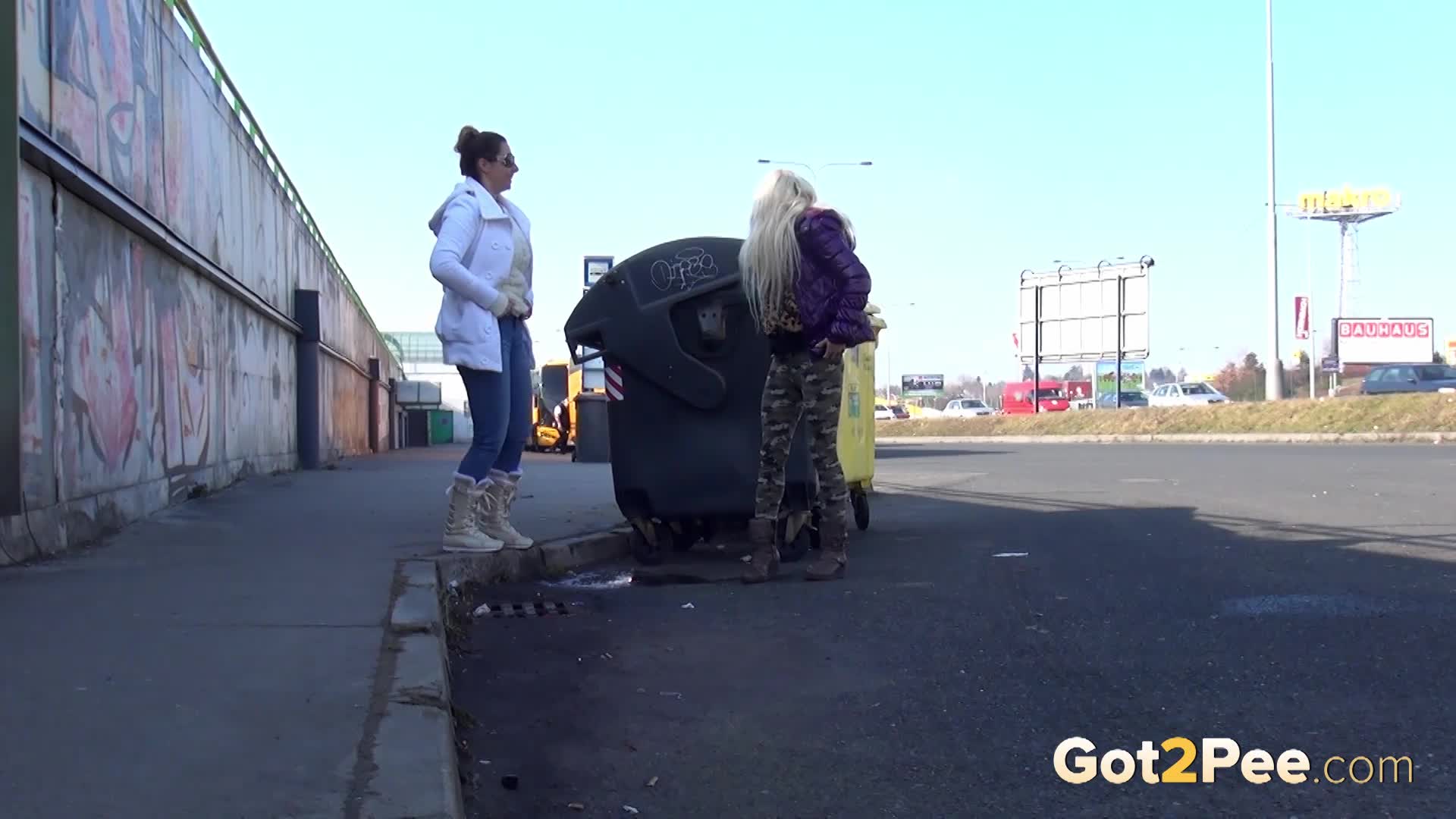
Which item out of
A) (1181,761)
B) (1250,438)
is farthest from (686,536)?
(1250,438)

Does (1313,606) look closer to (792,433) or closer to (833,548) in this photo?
(833,548)

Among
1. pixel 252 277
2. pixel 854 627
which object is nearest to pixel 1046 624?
pixel 854 627

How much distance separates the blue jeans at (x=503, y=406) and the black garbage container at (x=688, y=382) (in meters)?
0.32

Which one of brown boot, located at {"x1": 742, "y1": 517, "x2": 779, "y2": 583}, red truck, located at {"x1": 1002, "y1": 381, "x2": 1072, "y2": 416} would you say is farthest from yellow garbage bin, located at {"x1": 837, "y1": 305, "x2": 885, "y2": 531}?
red truck, located at {"x1": 1002, "y1": 381, "x2": 1072, "y2": 416}

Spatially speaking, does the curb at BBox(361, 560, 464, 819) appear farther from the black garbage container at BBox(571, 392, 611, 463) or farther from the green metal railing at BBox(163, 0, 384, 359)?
the black garbage container at BBox(571, 392, 611, 463)

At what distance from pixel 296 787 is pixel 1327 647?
10.8ft

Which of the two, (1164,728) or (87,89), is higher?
(87,89)

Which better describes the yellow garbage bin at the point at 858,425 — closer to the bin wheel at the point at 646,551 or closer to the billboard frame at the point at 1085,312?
the bin wheel at the point at 646,551

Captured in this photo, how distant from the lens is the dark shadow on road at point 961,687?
10.3 ft

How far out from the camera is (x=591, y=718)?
3.85m

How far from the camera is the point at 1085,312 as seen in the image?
146 ft

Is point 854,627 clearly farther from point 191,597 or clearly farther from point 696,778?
point 191,597

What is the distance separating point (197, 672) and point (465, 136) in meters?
3.61

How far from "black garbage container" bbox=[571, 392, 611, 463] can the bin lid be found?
13.4 meters
